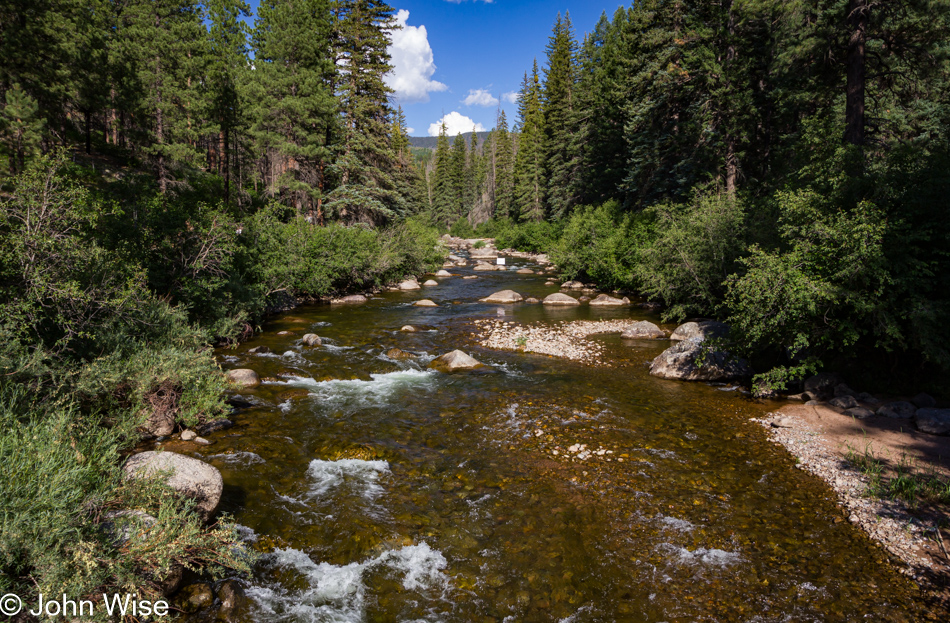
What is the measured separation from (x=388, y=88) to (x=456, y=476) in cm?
2801

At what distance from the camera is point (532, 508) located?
19.8ft

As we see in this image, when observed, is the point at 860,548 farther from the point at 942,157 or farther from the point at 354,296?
the point at 354,296

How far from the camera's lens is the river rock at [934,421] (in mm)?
7141

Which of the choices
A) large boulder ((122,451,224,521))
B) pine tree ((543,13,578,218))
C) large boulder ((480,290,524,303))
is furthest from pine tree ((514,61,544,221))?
large boulder ((122,451,224,521))

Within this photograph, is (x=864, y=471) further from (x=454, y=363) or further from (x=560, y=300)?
(x=560, y=300)

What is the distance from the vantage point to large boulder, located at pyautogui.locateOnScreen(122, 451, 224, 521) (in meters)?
4.94

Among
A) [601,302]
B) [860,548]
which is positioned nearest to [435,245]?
[601,302]

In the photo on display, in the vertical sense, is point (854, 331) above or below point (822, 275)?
below

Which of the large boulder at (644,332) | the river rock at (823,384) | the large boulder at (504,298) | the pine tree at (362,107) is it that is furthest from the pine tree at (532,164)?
the river rock at (823,384)

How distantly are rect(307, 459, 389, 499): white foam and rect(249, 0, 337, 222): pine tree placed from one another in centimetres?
2182

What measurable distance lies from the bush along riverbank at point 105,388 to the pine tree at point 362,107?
16.3m

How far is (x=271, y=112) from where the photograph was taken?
82.0 feet

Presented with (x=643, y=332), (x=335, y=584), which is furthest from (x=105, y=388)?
(x=643, y=332)

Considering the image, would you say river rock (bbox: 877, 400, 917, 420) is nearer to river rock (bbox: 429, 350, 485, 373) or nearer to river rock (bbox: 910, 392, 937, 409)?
river rock (bbox: 910, 392, 937, 409)
